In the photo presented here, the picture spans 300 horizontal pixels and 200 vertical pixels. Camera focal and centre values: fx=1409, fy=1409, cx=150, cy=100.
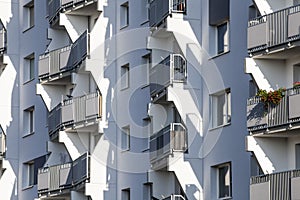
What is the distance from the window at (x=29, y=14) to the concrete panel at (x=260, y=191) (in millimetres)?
25851

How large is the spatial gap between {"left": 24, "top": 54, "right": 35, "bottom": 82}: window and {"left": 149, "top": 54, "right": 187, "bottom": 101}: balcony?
52.5ft

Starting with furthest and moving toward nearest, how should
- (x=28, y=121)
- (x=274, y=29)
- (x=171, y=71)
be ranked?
(x=28, y=121), (x=171, y=71), (x=274, y=29)

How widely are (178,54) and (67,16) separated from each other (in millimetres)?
11549

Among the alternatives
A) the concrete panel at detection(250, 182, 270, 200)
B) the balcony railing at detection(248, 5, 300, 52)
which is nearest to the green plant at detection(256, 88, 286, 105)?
the balcony railing at detection(248, 5, 300, 52)

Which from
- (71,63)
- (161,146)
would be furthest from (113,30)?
(161,146)

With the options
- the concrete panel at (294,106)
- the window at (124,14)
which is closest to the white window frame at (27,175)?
A: the window at (124,14)

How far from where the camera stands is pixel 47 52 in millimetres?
64750

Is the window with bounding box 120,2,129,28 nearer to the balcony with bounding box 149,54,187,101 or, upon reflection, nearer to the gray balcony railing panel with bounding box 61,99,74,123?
the gray balcony railing panel with bounding box 61,99,74,123

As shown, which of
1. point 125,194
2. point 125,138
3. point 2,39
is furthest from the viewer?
point 2,39

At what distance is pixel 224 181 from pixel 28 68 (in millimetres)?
21387

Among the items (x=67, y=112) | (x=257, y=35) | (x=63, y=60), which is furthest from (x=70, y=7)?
(x=257, y=35)

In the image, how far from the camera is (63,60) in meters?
63.1

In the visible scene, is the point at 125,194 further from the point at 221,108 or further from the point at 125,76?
the point at 221,108

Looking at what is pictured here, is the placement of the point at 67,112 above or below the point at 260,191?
→ above
